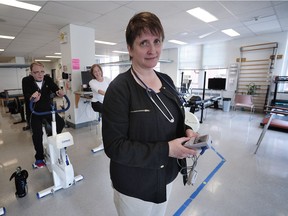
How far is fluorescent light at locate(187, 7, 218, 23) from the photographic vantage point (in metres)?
3.74

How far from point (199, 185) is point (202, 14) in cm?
389

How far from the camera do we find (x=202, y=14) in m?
3.98

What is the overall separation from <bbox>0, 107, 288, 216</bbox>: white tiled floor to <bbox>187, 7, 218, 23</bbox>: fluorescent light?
10.1ft

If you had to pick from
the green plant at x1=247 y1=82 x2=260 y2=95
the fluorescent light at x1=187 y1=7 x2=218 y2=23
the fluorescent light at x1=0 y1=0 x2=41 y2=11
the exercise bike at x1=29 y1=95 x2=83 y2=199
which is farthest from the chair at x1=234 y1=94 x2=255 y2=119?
the fluorescent light at x1=0 y1=0 x2=41 y2=11

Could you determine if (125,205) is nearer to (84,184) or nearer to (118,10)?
(84,184)

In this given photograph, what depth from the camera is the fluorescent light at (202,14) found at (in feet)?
12.3

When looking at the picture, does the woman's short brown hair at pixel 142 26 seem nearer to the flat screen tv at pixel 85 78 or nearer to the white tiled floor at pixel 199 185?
the white tiled floor at pixel 199 185

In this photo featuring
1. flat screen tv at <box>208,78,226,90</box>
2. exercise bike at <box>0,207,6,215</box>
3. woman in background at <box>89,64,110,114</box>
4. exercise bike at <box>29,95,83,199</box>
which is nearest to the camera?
exercise bike at <box>0,207,6,215</box>

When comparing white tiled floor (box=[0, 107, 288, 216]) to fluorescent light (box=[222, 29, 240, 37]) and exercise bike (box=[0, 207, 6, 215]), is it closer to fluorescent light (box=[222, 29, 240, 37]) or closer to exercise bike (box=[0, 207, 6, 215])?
exercise bike (box=[0, 207, 6, 215])

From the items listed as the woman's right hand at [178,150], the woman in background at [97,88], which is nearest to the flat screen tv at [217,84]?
the woman in background at [97,88]

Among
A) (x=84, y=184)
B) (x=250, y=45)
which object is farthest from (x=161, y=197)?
(x=250, y=45)

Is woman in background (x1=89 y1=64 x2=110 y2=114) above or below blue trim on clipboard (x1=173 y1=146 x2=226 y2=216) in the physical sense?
above

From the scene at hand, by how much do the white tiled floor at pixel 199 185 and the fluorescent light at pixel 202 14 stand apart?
307cm

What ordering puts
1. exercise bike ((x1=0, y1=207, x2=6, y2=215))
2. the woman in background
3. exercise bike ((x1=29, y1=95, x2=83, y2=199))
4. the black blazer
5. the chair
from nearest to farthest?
the black blazer, exercise bike ((x1=0, y1=207, x2=6, y2=215)), exercise bike ((x1=29, y1=95, x2=83, y2=199)), the woman in background, the chair
